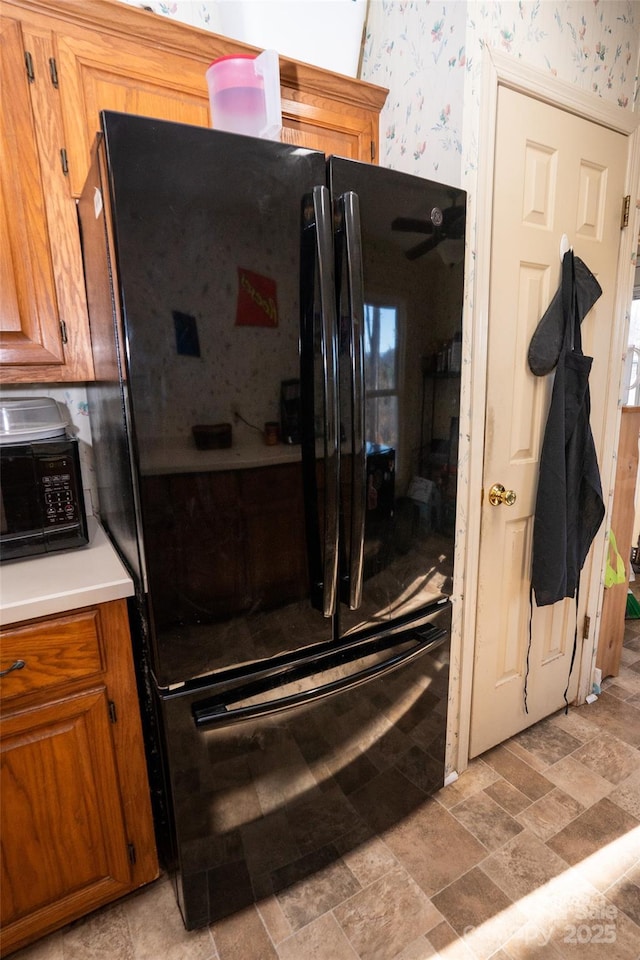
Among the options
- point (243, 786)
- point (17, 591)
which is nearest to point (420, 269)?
point (17, 591)

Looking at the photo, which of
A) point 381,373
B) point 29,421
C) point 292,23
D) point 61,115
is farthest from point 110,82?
point 381,373

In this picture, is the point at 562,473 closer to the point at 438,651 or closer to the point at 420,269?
the point at 438,651

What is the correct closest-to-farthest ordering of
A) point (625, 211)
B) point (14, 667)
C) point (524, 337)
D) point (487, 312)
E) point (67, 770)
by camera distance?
1. point (14, 667)
2. point (67, 770)
3. point (487, 312)
4. point (524, 337)
5. point (625, 211)

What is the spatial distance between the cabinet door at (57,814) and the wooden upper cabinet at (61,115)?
85cm

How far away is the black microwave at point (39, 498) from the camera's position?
1.18 meters

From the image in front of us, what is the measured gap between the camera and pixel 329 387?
107 centimetres

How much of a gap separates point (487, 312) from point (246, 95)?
0.84 m

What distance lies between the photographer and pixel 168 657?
103 centimetres

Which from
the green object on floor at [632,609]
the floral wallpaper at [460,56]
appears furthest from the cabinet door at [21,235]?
the green object on floor at [632,609]

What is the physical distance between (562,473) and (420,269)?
849 mm

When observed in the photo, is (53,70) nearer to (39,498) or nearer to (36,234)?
(36,234)

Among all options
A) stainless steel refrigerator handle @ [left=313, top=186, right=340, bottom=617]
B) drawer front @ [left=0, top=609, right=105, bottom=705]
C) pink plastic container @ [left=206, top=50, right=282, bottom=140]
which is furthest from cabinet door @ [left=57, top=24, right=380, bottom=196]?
drawer front @ [left=0, top=609, right=105, bottom=705]

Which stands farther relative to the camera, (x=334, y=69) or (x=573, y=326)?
(x=573, y=326)

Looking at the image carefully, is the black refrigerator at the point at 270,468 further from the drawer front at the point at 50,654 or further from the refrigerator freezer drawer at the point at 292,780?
the drawer front at the point at 50,654
